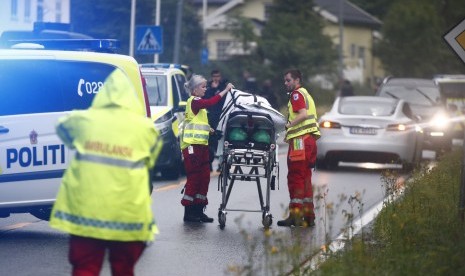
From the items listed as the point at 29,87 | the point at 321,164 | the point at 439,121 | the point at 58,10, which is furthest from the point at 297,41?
the point at 29,87

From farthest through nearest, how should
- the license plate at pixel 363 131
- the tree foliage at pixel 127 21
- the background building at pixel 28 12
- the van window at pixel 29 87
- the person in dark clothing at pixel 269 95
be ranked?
1. the tree foliage at pixel 127 21
2. the background building at pixel 28 12
3. the person in dark clothing at pixel 269 95
4. the license plate at pixel 363 131
5. the van window at pixel 29 87

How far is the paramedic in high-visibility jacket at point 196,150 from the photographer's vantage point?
1532 cm

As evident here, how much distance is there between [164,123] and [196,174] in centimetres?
668

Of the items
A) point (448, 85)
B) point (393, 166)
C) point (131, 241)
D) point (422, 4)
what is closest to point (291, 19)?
point (422, 4)

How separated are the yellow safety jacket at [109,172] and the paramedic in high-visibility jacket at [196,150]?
7.61m

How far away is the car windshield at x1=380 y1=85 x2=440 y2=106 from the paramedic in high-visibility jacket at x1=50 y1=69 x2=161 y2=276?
2466 centimetres

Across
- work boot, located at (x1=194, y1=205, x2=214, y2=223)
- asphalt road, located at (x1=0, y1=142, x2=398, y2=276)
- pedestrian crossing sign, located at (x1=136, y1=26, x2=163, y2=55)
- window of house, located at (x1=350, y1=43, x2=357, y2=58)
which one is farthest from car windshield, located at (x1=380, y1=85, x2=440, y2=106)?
window of house, located at (x1=350, y1=43, x2=357, y2=58)

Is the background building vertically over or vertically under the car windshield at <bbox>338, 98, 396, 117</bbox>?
over

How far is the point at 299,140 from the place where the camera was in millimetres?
15406

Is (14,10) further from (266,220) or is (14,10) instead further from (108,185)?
(108,185)

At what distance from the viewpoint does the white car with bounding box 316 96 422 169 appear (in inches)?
967

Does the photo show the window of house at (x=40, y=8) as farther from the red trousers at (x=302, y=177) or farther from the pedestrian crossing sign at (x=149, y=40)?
the red trousers at (x=302, y=177)

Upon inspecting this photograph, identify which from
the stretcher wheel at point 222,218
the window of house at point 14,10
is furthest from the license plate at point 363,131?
the window of house at point 14,10

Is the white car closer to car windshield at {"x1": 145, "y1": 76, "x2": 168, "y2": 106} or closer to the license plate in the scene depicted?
the license plate
